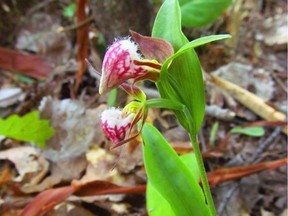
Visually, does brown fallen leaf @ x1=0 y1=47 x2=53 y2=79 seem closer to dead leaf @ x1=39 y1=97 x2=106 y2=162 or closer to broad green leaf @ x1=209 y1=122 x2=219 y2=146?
dead leaf @ x1=39 y1=97 x2=106 y2=162

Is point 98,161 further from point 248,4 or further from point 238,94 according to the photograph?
point 248,4

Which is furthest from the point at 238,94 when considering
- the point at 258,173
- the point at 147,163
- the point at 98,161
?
the point at 147,163

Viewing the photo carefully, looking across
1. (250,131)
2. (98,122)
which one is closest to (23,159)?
(98,122)

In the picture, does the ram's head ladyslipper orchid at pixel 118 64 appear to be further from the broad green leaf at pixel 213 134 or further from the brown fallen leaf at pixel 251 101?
the brown fallen leaf at pixel 251 101

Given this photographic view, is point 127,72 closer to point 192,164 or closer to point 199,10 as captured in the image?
point 192,164

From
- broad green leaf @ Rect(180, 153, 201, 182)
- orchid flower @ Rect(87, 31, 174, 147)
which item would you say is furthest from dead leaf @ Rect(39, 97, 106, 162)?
orchid flower @ Rect(87, 31, 174, 147)
